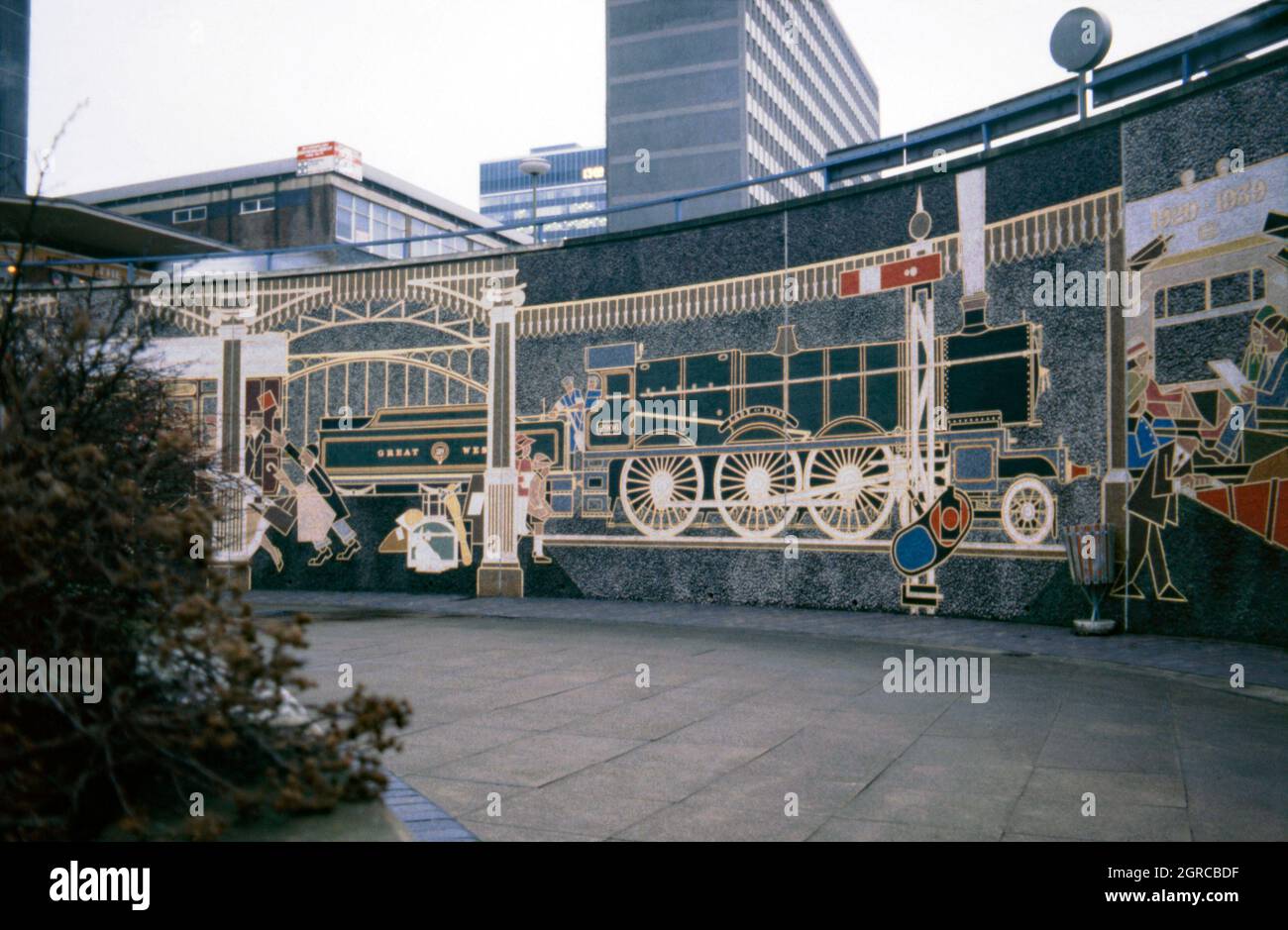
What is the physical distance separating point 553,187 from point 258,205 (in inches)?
3917

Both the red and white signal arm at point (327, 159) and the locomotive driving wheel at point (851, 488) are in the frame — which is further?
the red and white signal arm at point (327, 159)

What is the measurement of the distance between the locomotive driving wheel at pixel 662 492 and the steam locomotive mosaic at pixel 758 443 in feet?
0.07

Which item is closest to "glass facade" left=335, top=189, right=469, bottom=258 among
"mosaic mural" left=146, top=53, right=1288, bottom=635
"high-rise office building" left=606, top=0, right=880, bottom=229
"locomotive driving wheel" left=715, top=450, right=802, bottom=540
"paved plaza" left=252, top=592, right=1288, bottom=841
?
"high-rise office building" left=606, top=0, right=880, bottom=229

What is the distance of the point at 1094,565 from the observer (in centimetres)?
1072

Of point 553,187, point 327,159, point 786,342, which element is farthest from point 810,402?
point 553,187

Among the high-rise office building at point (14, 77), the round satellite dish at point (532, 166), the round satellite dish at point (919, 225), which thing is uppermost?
the high-rise office building at point (14, 77)

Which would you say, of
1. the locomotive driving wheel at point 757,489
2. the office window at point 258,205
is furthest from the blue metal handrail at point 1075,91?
the office window at point 258,205

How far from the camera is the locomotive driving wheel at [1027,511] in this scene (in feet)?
38.0

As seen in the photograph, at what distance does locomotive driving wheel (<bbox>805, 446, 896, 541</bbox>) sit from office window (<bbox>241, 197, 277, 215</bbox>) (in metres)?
52.2

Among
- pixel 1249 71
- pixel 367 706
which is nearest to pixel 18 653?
pixel 367 706

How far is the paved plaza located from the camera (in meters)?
4.64

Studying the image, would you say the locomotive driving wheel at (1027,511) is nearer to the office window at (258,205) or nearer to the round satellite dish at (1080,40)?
the round satellite dish at (1080,40)
